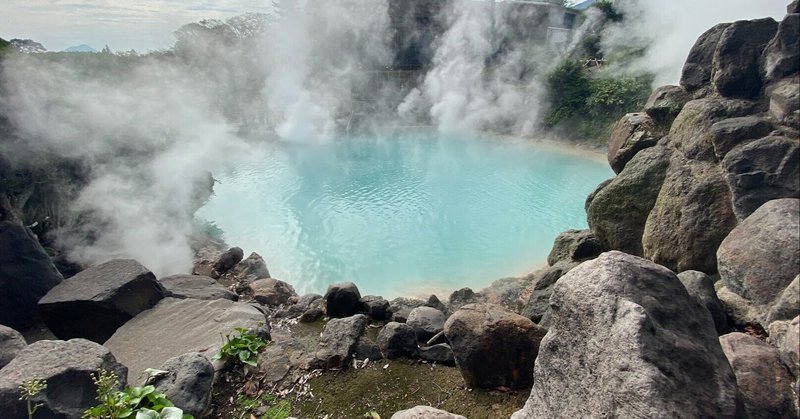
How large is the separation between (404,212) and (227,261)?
6.67 metres

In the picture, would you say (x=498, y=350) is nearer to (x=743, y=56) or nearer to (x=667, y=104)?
(x=743, y=56)

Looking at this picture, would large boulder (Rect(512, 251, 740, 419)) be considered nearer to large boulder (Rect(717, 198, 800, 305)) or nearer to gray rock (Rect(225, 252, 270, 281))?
large boulder (Rect(717, 198, 800, 305))

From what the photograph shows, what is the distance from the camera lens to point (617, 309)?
2.52m

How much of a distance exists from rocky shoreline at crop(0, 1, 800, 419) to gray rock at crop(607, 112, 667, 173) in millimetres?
33

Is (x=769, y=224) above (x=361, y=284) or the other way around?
above

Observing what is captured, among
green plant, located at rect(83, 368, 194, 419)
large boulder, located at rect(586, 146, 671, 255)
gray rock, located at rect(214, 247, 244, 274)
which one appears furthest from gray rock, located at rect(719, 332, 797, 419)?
gray rock, located at rect(214, 247, 244, 274)

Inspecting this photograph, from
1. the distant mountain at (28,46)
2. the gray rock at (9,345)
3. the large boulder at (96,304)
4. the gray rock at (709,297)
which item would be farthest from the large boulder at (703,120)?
the distant mountain at (28,46)

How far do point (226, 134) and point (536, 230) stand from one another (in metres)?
19.9

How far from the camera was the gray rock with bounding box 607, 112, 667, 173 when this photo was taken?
258 inches

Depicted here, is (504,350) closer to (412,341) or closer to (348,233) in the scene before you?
(412,341)

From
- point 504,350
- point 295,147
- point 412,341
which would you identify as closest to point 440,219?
point 412,341

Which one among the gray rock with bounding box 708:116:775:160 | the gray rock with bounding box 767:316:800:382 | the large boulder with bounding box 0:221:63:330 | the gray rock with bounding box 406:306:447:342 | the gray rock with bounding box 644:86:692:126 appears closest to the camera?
the gray rock with bounding box 767:316:800:382

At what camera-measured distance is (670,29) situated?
23594 millimetres

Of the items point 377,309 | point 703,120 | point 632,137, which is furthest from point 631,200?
point 377,309
